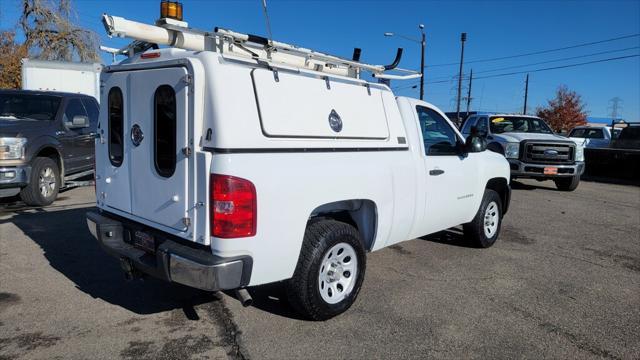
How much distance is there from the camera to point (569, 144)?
12.0 m

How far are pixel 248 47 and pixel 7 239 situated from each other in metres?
4.53

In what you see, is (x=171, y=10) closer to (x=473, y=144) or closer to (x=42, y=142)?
(x=473, y=144)

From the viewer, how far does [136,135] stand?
144 inches

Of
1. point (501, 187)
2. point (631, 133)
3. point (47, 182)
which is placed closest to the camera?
point (501, 187)

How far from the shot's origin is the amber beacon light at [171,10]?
339 cm

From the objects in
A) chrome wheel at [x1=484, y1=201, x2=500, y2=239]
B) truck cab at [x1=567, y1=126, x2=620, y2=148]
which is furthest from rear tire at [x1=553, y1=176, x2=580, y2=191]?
truck cab at [x1=567, y1=126, x2=620, y2=148]

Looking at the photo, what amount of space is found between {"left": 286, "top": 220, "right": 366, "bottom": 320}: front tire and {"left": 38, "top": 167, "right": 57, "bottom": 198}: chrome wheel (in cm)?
630

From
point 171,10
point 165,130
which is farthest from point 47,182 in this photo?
point 171,10

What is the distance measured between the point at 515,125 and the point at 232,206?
1190 cm

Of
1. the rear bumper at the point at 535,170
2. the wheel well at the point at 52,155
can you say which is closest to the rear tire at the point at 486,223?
the rear bumper at the point at 535,170

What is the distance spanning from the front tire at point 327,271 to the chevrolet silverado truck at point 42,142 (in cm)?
604

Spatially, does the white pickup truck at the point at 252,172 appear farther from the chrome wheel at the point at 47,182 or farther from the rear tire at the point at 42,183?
the chrome wheel at the point at 47,182

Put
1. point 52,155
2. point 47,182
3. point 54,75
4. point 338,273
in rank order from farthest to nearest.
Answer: point 54,75, point 52,155, point 47,182, point 338,273

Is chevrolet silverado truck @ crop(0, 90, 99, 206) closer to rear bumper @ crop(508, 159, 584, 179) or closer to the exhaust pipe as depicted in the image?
the exhaust pipe
